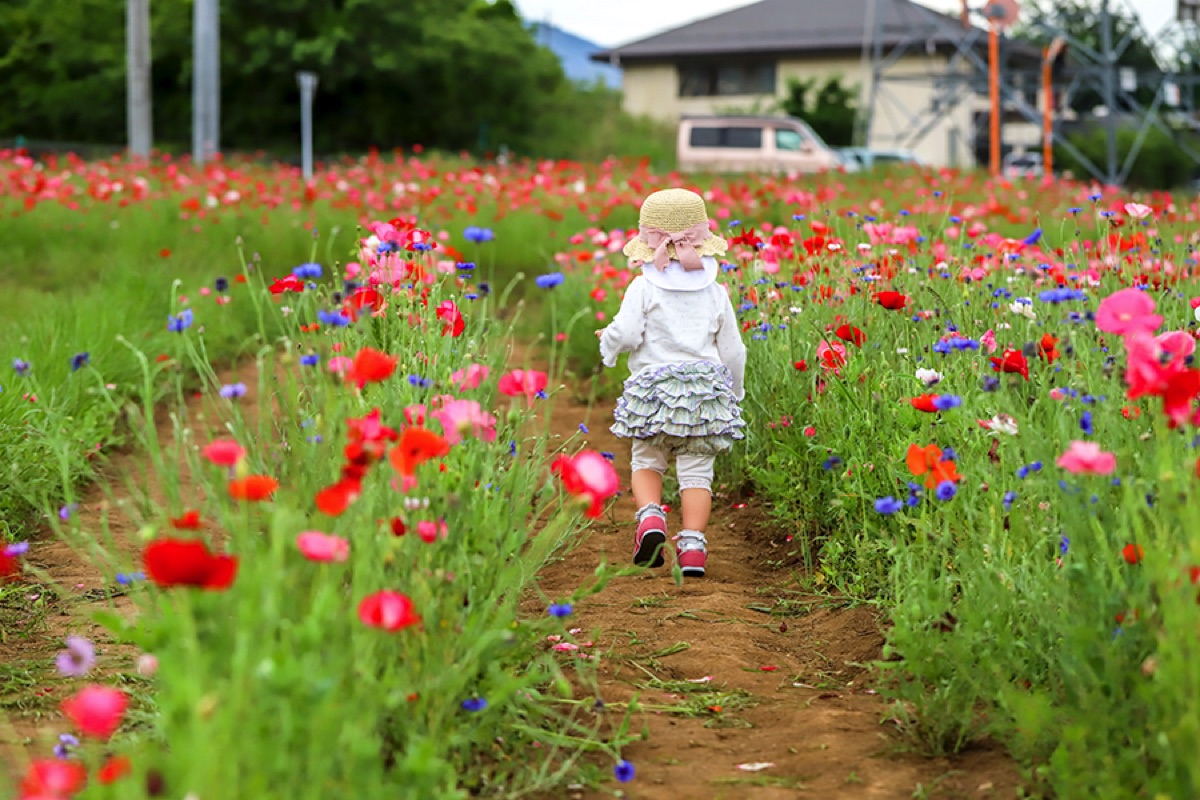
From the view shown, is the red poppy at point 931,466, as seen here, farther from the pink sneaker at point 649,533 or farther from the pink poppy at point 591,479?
the pink sneaker at point 649,533

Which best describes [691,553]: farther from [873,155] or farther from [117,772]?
[873,155]

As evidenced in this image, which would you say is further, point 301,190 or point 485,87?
point 485,87

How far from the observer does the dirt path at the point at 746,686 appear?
9.14ft

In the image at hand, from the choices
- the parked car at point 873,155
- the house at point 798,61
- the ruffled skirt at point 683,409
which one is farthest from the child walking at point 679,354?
the house at point 798,61

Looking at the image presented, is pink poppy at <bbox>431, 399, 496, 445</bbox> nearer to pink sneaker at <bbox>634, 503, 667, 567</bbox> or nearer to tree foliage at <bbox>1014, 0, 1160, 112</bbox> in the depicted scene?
pink sneaker at <bbox>634, 503, 667, 567</bbox>

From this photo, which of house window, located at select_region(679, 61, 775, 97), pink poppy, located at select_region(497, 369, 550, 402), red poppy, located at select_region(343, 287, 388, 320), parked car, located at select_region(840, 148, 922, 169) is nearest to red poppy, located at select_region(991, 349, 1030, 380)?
pink poppy, located at select_region(497, 369, 550, 402)

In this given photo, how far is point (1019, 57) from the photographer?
137ft

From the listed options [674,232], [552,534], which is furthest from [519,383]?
[674,232]

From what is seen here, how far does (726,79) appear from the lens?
136 ft

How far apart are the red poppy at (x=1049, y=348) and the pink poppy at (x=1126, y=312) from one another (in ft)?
2.40

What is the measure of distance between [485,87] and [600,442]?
75.9 feet

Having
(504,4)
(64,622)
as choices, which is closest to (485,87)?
(504,4)

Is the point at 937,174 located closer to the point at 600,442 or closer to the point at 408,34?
the point at 600,442

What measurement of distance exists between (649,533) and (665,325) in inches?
25.2
